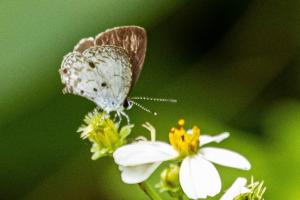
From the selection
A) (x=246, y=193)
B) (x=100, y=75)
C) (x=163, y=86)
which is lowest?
(x=246, y=193)

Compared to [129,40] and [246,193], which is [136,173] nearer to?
[246,193]

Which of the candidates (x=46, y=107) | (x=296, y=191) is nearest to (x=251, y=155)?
(x=296, y=191)

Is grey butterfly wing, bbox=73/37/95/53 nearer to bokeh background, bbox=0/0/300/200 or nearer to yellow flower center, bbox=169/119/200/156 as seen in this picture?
yellow flower center, bbox=169/119/200/156

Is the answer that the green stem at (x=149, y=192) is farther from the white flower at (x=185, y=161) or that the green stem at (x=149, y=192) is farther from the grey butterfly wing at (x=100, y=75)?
the grey butterfly wing at (x=100, y=75)

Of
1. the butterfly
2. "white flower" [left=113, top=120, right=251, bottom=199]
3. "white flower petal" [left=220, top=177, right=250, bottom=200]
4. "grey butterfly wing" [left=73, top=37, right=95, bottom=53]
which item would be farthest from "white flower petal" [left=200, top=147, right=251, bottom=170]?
"grey butterfly wing" [left=73, top=37, right=95, bottom=53]

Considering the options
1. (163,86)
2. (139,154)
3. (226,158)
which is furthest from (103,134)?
(163,86)

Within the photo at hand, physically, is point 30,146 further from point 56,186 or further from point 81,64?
point 81,64
